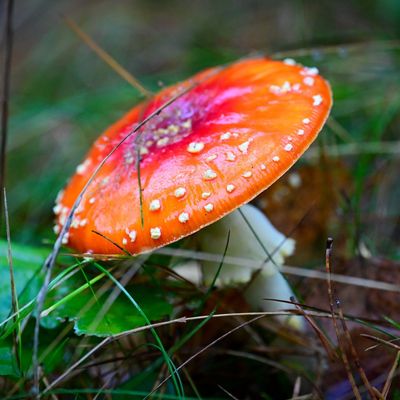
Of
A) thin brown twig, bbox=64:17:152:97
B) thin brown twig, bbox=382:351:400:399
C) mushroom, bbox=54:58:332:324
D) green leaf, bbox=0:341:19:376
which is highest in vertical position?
thin brown twig, bbox=64:17:152:97

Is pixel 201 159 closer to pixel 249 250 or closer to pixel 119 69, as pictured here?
pixel 249 250

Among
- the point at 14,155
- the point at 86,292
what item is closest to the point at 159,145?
the point at 86,292

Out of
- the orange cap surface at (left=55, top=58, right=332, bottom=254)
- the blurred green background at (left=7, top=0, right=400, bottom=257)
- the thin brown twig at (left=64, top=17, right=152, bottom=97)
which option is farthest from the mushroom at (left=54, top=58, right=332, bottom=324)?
the blurred green background at (left=7, top=0, right=400, bottom=257)

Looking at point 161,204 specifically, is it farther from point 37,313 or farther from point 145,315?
point 37,313

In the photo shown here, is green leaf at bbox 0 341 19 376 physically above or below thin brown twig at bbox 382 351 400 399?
above

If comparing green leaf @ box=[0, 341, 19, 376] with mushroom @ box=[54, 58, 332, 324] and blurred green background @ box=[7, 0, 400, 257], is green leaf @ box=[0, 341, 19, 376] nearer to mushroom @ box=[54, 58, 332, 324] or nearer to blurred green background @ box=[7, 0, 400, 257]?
mushroom @ box=[54, 58, 332, 324]

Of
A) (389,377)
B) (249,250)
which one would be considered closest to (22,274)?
(249,250)
